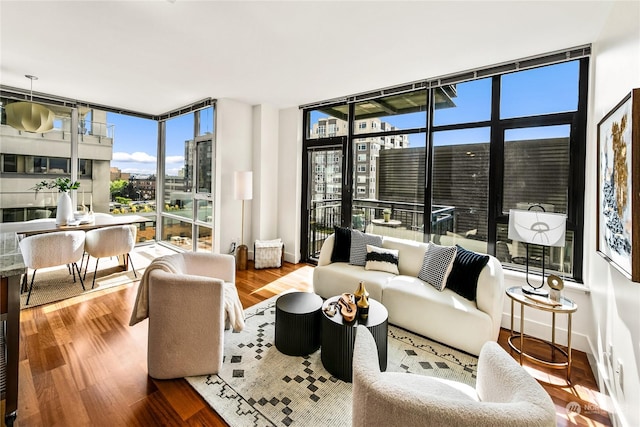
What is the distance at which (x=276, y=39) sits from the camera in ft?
8.52

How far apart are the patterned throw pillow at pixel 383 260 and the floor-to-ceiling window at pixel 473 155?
68 centimetres

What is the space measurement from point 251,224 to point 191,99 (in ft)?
7.41

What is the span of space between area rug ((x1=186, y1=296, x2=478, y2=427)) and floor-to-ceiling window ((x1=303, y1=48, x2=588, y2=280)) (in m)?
1.43

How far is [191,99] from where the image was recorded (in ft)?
15.3

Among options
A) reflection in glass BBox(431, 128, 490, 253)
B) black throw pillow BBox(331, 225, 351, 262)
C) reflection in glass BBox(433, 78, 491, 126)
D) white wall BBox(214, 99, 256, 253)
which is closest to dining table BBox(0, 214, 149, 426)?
black throw pillow BBox(331, 225, 351, 262)

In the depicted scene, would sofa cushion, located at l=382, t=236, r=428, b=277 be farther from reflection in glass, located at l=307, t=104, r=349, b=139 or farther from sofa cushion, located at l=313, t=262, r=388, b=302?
reflection in glass, located at l=307, t=104, r=349, b=139

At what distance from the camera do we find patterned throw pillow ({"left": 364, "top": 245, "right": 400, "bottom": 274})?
3164mm

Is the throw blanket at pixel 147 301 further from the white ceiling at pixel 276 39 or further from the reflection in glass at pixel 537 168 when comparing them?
the reflection in glass at pixel 537 168

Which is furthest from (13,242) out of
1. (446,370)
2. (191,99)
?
(446,370)

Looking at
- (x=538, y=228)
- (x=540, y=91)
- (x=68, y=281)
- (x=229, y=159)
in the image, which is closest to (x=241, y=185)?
(x=229, y=159)

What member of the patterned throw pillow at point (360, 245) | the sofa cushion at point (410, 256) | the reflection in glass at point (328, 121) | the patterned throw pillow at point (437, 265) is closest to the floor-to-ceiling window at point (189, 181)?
the reflection in glass at point (328, 121)

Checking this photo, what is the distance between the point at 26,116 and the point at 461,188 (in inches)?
208

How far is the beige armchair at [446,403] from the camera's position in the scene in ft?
2.75

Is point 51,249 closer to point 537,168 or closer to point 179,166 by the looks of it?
point 179,166
